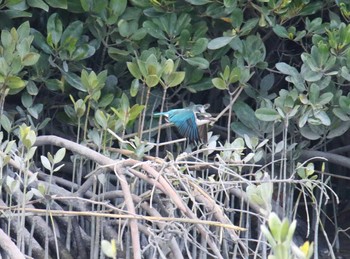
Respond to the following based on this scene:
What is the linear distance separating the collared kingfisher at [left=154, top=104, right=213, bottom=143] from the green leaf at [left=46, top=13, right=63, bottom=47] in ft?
2.19

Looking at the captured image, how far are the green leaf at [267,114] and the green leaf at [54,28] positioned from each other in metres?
1.15

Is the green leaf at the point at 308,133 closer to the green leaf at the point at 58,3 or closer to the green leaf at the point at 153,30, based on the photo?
the green leaf at the point at 153,30

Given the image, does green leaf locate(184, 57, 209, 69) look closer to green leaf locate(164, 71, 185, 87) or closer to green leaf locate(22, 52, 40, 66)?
green leaf locate(164, 71, 185, 87)

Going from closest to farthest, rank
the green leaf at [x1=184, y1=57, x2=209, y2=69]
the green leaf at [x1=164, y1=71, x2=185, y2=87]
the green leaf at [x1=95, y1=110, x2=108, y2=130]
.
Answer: the green leaf at [x1=95, y1=110, x2=108, y2=130], the green leaf at [x1=164, y1=71, x2=185, y2=87], the green leaf at [x1=184, y1=57, x2=209, y2=69]

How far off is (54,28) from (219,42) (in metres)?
0.89

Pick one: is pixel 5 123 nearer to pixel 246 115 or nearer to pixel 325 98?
pixel 246 115

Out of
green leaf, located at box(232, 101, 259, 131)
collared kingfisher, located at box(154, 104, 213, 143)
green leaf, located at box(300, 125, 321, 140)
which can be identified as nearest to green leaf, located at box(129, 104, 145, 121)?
collared kingfisher, located at box(154, 104, 213, 143)

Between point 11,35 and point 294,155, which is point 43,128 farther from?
point 294,155

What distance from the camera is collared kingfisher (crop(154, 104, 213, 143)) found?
540cm

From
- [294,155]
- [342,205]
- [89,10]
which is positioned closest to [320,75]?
[294,155]

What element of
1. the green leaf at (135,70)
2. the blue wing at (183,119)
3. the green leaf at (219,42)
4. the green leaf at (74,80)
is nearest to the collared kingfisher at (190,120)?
the blue wing at (183,119)

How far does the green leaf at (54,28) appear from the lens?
17.8 feet

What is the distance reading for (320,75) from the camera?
556 centimetres

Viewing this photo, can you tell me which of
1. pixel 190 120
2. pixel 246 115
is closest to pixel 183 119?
pixel 190 120
